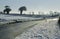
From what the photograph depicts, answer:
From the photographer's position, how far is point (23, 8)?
116000 millimetres

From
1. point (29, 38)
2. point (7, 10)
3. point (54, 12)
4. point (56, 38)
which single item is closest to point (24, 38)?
point (29, 38)

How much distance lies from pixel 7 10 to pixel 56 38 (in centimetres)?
9239

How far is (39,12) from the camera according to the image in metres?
112

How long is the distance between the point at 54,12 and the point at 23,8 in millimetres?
20050

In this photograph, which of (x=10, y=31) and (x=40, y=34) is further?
(x=10, y=31)

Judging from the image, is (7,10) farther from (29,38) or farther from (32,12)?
(29,38)

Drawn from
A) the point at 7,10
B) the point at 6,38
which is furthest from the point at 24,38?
the point at 7,10

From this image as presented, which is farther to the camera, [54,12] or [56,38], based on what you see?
[54,12]

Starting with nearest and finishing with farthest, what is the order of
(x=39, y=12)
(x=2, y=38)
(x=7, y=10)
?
(x=2, y=38)
(x=7, y=10)
(x=39, y=12)

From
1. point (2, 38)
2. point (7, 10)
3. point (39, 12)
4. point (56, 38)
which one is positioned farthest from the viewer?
point (39, 12)

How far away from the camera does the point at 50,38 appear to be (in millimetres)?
13758

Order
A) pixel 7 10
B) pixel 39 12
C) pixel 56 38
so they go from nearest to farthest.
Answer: pixel 56 38, pixel 7 10, pixel 39 12

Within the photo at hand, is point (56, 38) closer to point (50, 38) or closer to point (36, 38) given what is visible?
point (50, 38)

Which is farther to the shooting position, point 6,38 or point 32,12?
point 32,12
